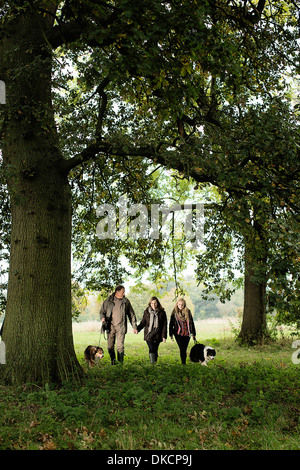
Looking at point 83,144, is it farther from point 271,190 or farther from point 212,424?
point 212,424

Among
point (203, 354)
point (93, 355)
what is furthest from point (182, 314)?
point (93, 355)

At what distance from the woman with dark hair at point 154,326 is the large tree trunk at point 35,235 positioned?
10.1 ft

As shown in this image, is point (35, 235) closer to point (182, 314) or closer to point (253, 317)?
point (182, 314)

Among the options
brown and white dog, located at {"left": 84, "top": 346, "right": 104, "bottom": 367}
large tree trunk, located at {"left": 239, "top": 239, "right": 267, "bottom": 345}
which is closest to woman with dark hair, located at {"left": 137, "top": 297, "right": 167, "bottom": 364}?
brown and white dog, located at {"left": 84, "top": 346, "right": 104, "bottom": 367}

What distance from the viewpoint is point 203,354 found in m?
10.8

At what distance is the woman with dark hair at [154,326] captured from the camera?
10555mm

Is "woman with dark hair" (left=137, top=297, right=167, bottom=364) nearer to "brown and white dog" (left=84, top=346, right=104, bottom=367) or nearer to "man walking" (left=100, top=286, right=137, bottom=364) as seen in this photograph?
"man walking" (left=100, top=286, right=137, bottom=364)

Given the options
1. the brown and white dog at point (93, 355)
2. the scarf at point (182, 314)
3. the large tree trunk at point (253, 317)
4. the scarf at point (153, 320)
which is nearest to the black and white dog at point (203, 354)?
the scarf at point (182, 314)

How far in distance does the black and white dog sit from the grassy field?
2.02 m

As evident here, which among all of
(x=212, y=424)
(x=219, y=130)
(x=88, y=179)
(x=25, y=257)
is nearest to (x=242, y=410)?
(x=212, y=424)

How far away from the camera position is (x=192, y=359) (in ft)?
36.1

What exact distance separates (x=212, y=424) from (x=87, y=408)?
181 centimetres

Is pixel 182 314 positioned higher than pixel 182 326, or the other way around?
pixel 182 314

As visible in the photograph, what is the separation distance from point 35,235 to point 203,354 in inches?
Result: 222
